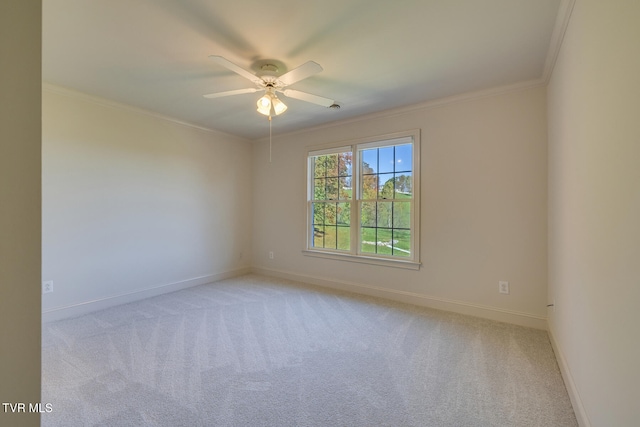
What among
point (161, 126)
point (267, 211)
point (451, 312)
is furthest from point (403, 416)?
point (161, 126)

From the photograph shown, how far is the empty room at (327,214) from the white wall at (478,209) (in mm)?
22

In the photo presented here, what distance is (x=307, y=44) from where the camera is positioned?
221 centimetres

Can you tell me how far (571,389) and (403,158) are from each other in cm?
272

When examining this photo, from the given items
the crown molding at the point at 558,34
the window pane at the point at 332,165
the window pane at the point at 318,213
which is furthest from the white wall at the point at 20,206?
the window pane at the point at 318,213

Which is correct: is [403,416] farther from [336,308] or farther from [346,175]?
[346,175]

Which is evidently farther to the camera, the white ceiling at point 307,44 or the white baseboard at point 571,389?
the white ceiling at point 307,44

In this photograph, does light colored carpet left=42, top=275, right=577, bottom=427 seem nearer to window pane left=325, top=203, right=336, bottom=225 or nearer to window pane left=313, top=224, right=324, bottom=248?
window pane left=313, top=224, right=324, bottom=248

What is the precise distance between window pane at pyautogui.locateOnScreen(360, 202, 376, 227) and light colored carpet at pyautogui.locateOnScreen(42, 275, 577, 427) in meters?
1.24

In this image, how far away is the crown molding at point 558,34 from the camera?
69.2 inches

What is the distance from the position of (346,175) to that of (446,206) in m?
1.53

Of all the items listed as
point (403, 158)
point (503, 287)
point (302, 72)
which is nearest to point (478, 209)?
point (503, 287)

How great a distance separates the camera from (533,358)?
2242 mm

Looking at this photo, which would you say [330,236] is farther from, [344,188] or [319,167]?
[319,167]

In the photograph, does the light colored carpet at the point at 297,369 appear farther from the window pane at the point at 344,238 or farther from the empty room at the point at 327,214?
the window pane at the point at 344,238
